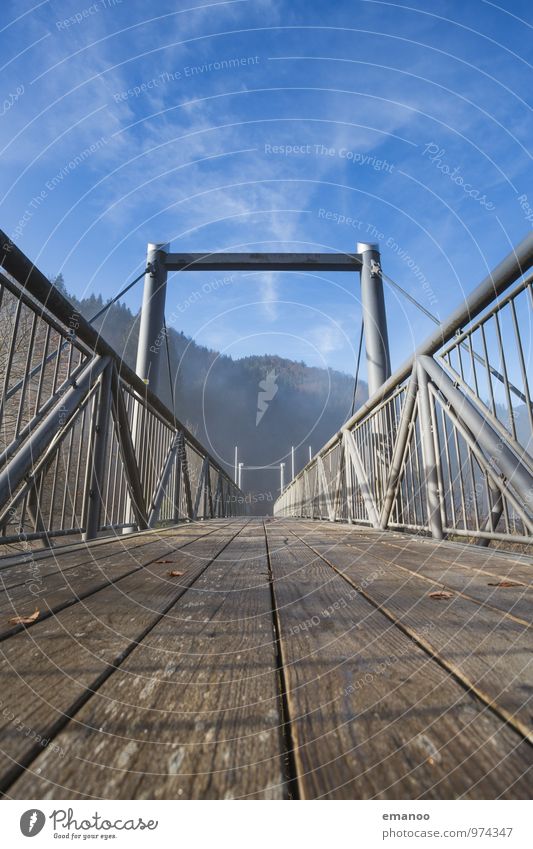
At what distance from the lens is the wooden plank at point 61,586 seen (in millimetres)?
1094

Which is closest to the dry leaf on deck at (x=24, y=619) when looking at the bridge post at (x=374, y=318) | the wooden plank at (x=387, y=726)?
the wooden plank at (x=387, y=726)

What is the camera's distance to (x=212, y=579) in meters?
1.50

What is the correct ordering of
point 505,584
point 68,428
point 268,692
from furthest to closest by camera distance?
point 68,428 → point 505,584 → point 268,692

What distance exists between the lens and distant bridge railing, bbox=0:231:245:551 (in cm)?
187

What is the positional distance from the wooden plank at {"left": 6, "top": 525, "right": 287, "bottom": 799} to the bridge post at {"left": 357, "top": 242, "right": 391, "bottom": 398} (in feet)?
21.5

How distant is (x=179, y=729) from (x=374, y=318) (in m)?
7.70

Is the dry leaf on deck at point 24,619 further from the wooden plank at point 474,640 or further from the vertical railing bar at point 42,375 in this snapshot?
the vertical railing bar at point 42,375

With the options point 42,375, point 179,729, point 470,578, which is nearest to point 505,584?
point 470,578

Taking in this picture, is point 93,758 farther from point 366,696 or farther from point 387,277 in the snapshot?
point 387,277

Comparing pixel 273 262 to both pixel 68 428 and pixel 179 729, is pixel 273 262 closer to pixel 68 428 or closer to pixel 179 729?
pixel 68 428

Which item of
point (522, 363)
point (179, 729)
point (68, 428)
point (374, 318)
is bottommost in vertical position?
point (179, 729)

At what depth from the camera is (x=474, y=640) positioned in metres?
0.83

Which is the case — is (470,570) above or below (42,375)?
below
